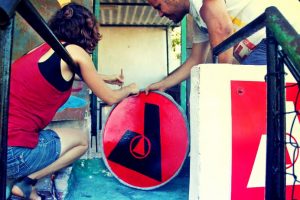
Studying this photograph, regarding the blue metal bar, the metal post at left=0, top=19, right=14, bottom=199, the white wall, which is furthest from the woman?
the white wall

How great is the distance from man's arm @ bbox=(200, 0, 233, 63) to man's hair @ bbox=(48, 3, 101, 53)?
710 mm

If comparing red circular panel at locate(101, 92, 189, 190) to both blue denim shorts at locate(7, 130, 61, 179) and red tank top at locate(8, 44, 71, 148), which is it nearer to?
blue denim shorts at locate(7, 130, 61, 179)

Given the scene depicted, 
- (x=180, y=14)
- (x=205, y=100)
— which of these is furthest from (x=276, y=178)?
(x=180, y=14)

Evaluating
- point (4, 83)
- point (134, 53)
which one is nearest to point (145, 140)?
point (4, 83)

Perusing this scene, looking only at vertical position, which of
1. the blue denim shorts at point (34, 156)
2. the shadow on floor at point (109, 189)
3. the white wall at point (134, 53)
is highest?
the white wall at point (134, 53)

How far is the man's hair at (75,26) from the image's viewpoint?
2.28 metres

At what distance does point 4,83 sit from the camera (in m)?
0.79

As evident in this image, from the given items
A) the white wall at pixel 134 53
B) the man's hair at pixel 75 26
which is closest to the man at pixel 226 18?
the man's hair at pixel 75 26

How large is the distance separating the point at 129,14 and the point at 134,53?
95.0 inches

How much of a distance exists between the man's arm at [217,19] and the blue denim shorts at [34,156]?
1128 millimetres

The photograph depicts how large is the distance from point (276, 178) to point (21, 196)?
1332 millimetres

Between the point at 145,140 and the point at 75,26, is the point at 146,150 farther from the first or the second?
the point at 75,26

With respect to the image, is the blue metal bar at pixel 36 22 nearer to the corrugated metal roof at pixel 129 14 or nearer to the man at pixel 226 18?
the man at pixel 226 18

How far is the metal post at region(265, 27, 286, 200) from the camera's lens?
3.98 feet
